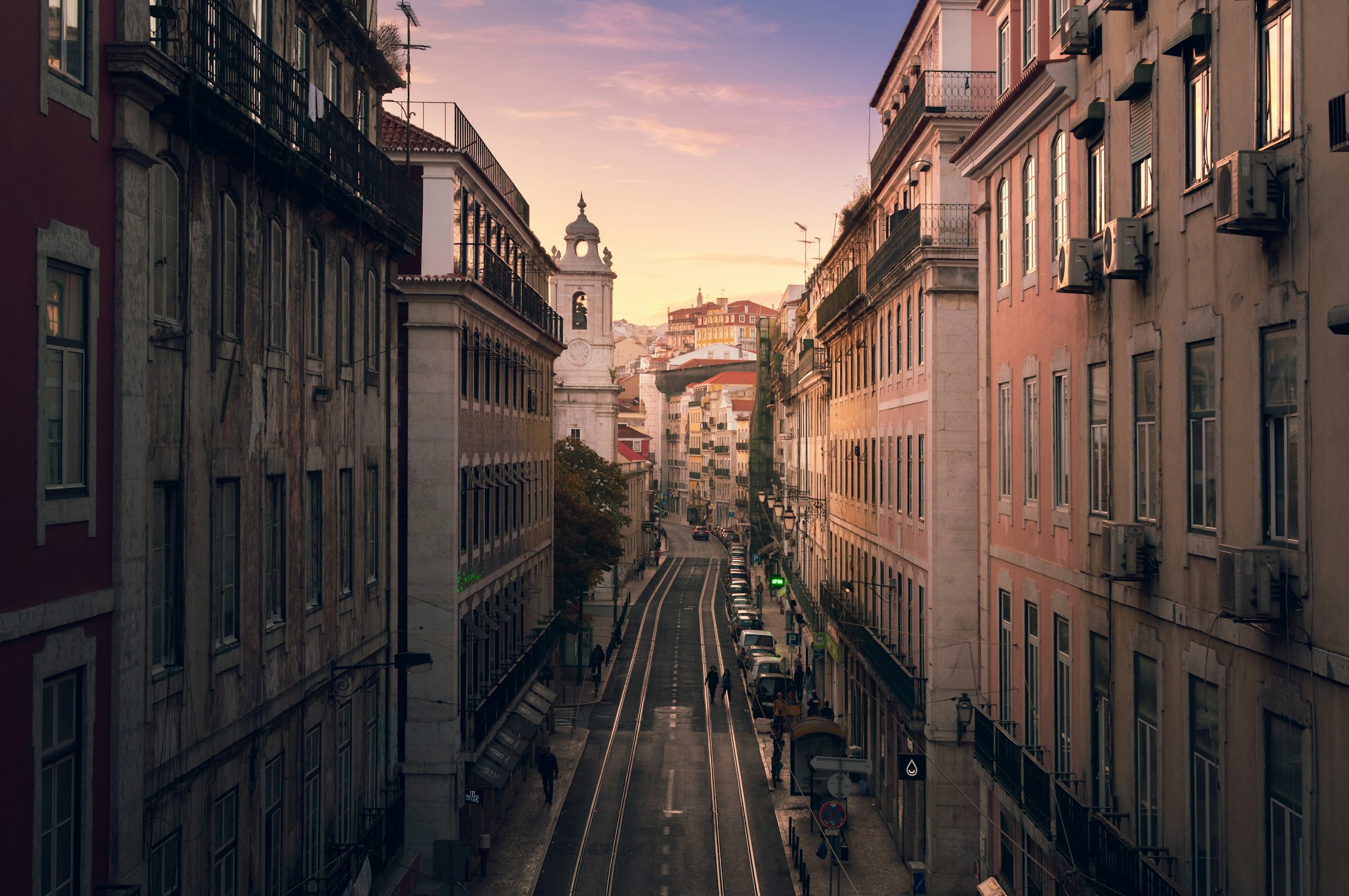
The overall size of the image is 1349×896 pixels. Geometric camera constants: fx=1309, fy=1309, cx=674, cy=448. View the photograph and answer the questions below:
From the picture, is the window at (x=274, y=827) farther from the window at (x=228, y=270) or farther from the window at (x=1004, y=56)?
the window at (x=1004, y=56)

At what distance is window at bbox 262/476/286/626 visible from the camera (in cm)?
1723

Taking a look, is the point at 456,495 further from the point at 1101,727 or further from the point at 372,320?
the point at 1101,727

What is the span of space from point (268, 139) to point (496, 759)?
19.3 m

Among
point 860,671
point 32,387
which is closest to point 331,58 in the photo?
point 32,387

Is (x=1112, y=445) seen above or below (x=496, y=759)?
above

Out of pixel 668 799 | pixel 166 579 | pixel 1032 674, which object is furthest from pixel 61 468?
pixel 668 799

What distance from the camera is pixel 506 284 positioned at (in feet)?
119

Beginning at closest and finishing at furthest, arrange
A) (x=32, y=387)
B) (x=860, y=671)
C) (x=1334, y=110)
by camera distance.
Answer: (x=1334, y=110), (x=32, y=387), (x=860, y=671)

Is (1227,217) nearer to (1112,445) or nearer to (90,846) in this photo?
(1112,445)

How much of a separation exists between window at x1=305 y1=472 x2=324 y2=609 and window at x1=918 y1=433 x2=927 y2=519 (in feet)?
50.5

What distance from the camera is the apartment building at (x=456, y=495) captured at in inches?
1126

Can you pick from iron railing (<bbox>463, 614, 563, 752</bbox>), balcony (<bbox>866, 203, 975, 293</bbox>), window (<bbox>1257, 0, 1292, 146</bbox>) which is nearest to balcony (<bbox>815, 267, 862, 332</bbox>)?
balcony (<bbox>866, 203, 975, 293</bbox>)

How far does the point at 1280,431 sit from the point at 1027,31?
11.7 meters

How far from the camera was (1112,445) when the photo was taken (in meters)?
16.0
